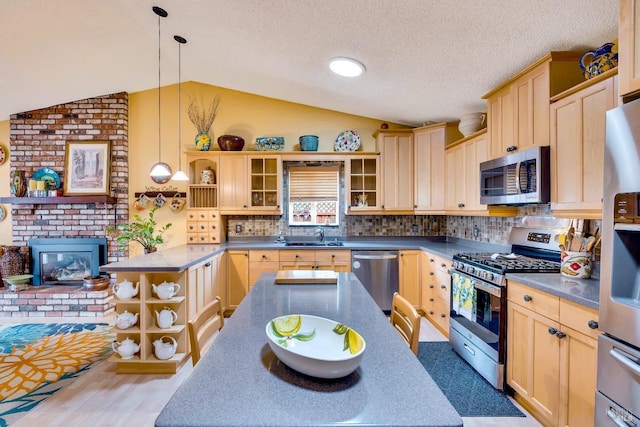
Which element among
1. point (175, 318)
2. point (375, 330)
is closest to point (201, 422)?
point (375, 330)

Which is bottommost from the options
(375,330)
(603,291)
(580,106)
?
(375,330)

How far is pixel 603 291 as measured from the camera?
4.41 feet

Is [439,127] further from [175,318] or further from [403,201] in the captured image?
[175,318]

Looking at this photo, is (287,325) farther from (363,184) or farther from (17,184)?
(17,184)

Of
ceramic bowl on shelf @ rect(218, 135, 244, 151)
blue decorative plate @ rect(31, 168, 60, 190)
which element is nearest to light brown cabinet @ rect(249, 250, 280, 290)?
ceramic bowl on shelf @ rect(218, 135, 244, 151)

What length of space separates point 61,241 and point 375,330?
4.77 metres

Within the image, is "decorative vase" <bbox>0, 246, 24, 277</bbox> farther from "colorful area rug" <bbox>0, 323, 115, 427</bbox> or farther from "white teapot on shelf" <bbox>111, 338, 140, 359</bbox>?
"white teapot on shelf" <bbox>111, 338, 140, 359</bbox>

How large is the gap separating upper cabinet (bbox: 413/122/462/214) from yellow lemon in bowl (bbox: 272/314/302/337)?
9.81 feet

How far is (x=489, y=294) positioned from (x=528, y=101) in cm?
144

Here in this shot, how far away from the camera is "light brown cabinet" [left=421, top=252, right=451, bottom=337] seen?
3.08 meters

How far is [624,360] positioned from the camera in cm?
126

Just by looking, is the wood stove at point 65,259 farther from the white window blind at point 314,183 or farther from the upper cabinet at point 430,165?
the upper cabinet at point 430,165

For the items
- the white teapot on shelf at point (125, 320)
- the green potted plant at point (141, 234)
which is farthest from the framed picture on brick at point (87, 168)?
the white teapot on shelf at point (125, 320)

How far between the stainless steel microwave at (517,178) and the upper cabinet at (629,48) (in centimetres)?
83
